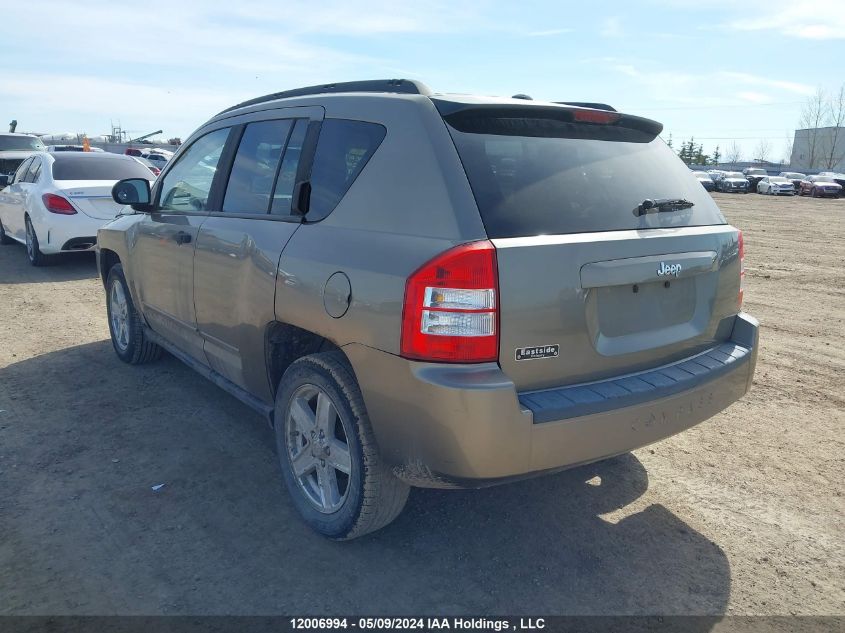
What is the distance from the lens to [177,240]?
169 inches

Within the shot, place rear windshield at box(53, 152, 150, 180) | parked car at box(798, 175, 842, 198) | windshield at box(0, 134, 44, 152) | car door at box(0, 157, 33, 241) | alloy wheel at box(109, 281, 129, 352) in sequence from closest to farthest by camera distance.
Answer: alloy wheel at box(109, 281, 129, 352) → rear windshield at box(53, 152, 150, 180) → car door at box(0, 157, 33, 241) → windshield at box(0, 134, 44, 152) → parked car at box(798, 175, 842, 198)

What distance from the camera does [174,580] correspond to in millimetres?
2871

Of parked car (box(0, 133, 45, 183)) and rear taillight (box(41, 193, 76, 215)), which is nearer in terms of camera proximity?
rear taillight (box(41, 193, 76, 215))

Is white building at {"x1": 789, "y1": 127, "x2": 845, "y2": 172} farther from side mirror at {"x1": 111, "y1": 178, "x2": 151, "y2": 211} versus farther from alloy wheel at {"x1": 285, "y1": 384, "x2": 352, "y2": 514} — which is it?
alloy wheel at {"x1": 285, "y1": 384, "x2": 352, "y2": 514}

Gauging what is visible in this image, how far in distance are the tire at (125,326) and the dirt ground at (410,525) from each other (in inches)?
16.4

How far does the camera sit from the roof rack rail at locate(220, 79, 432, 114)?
3033 mm

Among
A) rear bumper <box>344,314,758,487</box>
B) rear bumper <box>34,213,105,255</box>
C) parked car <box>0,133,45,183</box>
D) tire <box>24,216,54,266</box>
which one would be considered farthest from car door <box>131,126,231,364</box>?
parked car <box>0,133,45,183</box>

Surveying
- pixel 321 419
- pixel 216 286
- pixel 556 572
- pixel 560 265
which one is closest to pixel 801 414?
pixel 556 572

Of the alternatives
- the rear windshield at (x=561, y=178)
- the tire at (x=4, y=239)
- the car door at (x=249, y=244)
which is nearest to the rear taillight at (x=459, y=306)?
the rear windshield at (x=561, y=178)

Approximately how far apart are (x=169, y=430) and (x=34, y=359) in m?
2.24

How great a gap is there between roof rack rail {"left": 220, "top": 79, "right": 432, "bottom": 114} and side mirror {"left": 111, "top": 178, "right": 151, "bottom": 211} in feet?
3.57

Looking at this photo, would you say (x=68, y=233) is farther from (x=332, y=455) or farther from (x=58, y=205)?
(x=332, y=455)

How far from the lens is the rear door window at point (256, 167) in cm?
360

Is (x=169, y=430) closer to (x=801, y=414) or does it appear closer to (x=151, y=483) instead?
(x=151, y=483)
